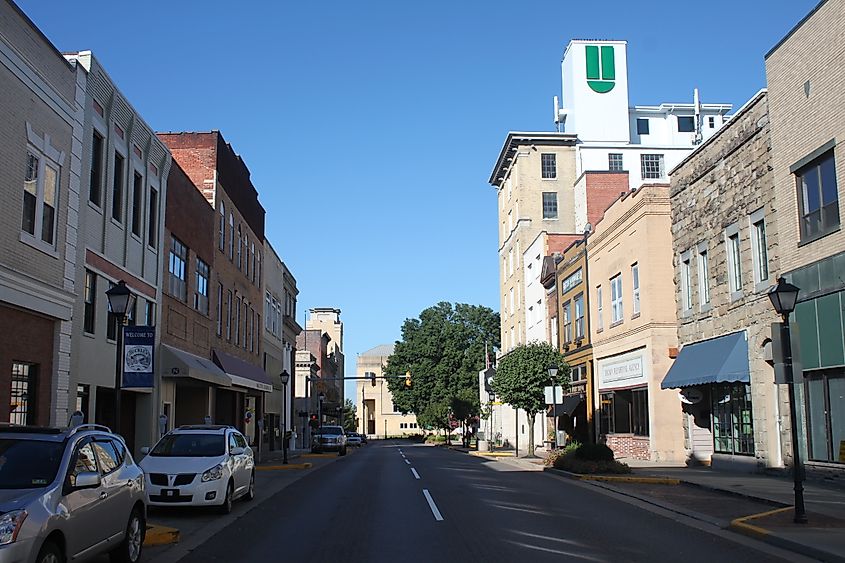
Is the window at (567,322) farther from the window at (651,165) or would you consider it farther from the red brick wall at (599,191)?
the window at (651,165)

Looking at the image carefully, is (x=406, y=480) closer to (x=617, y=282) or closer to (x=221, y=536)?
(x=221, y=536)

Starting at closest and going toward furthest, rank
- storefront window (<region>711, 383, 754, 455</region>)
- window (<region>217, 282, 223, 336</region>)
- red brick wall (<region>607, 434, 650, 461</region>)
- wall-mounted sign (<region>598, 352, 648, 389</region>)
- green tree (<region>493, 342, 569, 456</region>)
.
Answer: storefront window (<region>711, 383, 754, 455</region>)
red brick wall (<region>607, 434, 650, 461</region>)
wall-mounted sign (<region>598, 352, 648, 389</region>)
window (<region>217, 282, 223, 336</region>)
green tree (<region>493, 342, 569, 456</region>)

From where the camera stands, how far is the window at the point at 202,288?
114 feet

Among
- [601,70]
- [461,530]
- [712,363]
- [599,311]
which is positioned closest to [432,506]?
[461,530]

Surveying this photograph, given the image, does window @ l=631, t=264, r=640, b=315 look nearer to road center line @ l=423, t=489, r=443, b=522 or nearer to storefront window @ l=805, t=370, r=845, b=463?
storefront window @ l=805, t=370, r=845, b=463

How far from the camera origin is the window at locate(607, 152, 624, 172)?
207 ft

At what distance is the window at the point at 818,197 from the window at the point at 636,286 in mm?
12287

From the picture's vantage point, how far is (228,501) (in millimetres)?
16609

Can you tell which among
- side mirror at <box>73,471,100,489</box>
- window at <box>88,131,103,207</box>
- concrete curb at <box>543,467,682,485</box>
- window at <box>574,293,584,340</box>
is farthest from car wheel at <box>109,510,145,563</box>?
window at <box>574,293,584,340</box>

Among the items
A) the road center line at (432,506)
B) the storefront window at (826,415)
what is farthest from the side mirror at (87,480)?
the storefront window at (826,415)

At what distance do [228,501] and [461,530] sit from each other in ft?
17.7

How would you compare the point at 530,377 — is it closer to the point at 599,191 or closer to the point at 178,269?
the point at 178,269

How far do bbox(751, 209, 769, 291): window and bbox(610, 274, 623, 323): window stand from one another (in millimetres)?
11923

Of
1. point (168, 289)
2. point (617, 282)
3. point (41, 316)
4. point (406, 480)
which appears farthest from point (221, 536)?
point (617, 282)
